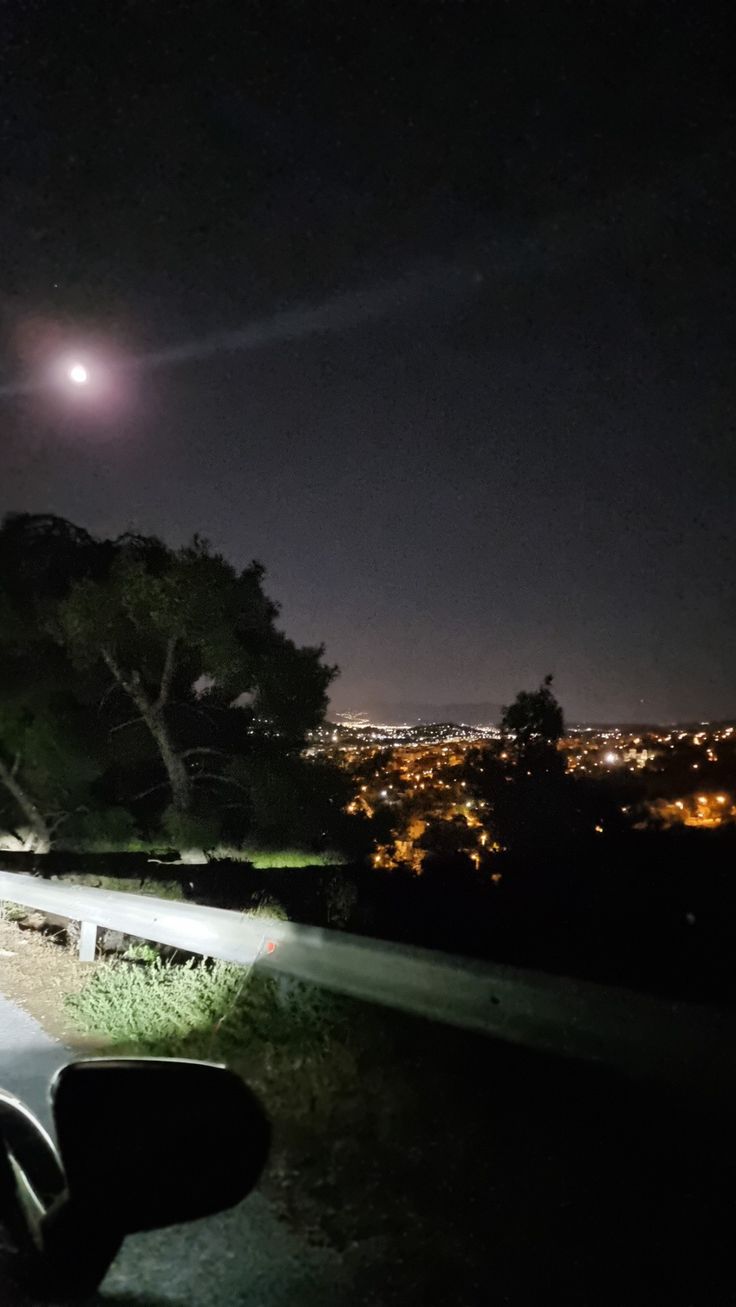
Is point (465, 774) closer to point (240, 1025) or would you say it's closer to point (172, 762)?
point (172, 762)

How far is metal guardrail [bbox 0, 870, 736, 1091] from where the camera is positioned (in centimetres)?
377

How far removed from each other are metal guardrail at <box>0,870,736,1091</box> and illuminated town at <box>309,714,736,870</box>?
9346 millimetres

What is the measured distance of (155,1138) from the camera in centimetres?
245

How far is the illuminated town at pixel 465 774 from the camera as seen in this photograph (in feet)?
62.2

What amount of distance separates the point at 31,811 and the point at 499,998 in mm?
21964

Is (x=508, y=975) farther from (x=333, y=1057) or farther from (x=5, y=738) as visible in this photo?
(x=5, y=738)

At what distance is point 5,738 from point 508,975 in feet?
72.9

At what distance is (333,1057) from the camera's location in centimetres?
515

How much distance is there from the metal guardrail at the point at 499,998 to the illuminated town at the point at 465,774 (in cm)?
935

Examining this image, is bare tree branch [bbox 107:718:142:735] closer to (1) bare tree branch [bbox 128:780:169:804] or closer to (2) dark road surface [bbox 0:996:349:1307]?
(1) bare tree branch [bbox 128:780:169:804]

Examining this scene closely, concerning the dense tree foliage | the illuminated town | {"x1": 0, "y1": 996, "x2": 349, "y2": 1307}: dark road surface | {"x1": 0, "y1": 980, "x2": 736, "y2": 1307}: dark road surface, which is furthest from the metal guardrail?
the dense tree foliage

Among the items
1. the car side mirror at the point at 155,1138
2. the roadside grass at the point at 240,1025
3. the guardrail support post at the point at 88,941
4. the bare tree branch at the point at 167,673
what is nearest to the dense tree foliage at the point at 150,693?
the bare tree branch at the point at 167,673

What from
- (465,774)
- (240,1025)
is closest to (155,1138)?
(240,1025)

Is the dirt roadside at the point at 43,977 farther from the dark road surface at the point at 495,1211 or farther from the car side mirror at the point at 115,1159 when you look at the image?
the car side mirror at the point at 115,1159
